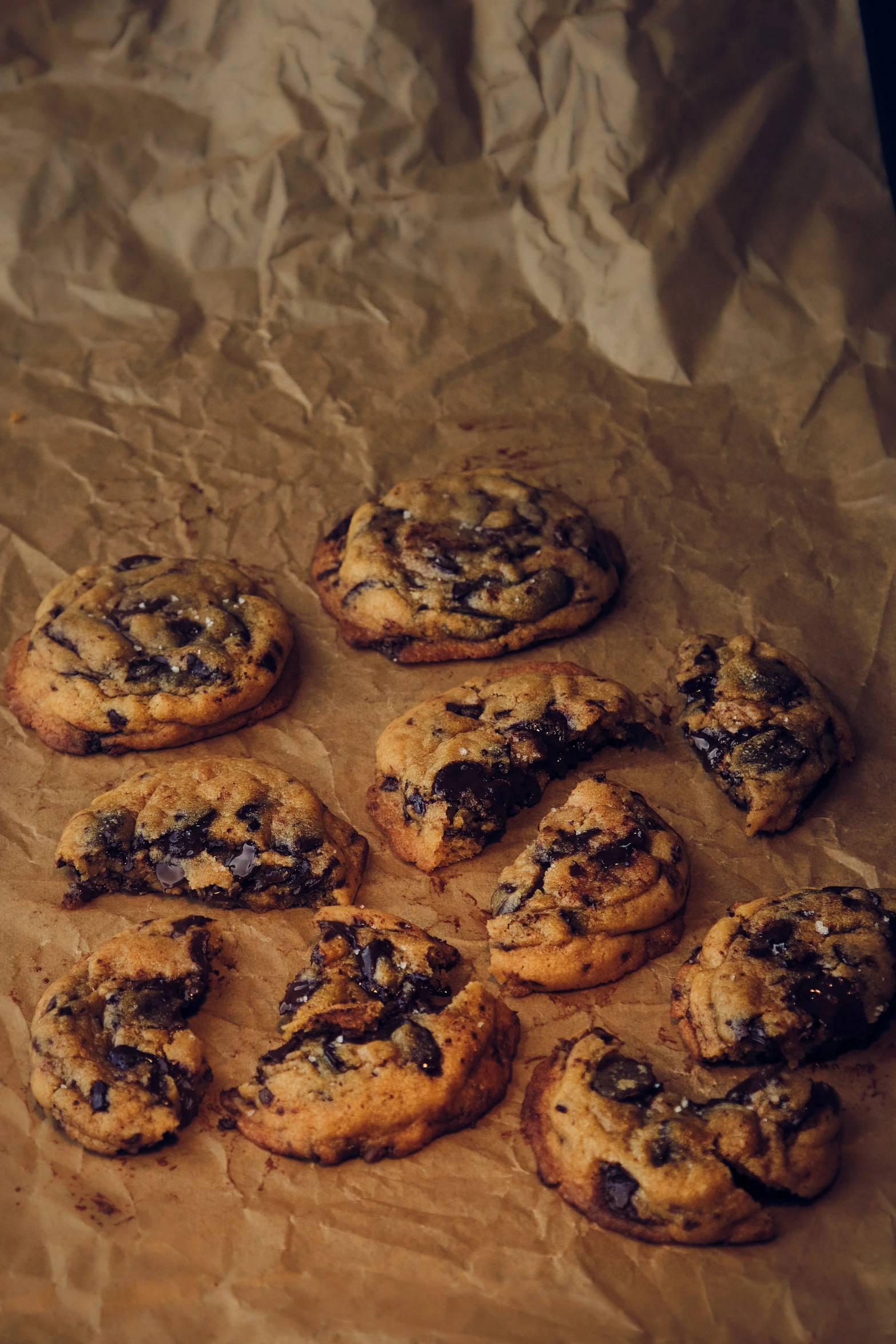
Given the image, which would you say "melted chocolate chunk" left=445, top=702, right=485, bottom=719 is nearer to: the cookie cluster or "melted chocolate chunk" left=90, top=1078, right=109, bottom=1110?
the cookie cluster

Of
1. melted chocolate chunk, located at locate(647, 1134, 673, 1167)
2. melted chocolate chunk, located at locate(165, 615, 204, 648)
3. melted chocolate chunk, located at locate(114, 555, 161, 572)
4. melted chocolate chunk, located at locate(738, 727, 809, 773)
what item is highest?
melted chocolate chunk, located at locate(114, 555, 161, 572)

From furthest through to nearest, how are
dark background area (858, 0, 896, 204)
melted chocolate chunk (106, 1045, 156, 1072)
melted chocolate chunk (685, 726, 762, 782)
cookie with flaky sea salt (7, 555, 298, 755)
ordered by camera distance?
dark background area (858, 0, 896, 204)
cookie with flaky sea salt (7, 555, 298, 755)
melted chocolate chunk (685, 726, 762, 782)
melted chocolate chunk (106, 1045, 156, 1072)

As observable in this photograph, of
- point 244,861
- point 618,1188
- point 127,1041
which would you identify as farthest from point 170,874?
point 618,1188

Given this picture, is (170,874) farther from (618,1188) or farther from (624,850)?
(618,1188)

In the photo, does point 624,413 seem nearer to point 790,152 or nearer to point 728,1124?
point 790,152

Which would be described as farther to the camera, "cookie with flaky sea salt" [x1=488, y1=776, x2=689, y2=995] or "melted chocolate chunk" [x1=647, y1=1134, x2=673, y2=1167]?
"cookie with flaky sea salt" [x1=488, y1=776, x2=689, y2=995]

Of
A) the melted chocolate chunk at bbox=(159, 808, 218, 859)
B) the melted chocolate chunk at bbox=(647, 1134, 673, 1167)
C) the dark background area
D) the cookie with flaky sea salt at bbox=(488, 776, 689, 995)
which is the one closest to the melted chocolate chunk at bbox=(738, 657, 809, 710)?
the cookie with flaky sea salt at bbox=(488, 776, 689, 995)

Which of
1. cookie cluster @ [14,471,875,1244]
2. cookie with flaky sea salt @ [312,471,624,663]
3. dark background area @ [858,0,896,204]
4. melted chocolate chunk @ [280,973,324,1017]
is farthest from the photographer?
dark background area @ [858,0,896,204]
